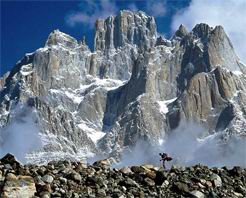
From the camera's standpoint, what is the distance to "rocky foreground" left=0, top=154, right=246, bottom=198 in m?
17.7

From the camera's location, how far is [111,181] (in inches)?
783

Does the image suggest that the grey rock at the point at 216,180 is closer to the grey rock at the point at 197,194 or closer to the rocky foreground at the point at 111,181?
the rocky foreground at the point at 111,181

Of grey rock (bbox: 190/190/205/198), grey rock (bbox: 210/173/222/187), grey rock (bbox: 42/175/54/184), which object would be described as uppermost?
grey rock (bbox: 210/173/222/187)

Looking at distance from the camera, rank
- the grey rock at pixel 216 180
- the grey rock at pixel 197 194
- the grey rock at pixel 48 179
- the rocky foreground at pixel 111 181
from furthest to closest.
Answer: the grey rock at pixel 216 180 < the grey rock at pixel 197 194 < the grey rock at pixel 48 179 < the rocky foreground at pixel 111 181

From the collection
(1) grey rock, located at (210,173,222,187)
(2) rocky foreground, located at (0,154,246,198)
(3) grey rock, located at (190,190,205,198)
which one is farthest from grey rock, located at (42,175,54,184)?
(1) grey rock, located at (210,173,222,187)

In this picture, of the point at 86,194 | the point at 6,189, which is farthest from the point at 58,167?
the point at 6,189

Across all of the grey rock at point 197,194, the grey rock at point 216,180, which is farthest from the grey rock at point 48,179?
the grey rock at point 216,180

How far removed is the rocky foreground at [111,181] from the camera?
1766cm

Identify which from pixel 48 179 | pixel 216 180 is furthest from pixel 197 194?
pixel 48 179

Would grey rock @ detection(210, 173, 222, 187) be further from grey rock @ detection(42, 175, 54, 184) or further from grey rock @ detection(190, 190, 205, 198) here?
grey rock @ detection(42, 175, 54, 184)

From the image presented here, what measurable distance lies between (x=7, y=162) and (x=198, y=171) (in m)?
6.44

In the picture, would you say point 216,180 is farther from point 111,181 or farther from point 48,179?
point 48,179

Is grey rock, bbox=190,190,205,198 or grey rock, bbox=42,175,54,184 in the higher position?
grey rock, bbox=42,175,54,184

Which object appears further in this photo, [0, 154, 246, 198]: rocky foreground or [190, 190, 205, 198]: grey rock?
[190, 190, 205, 198]: grey rock
